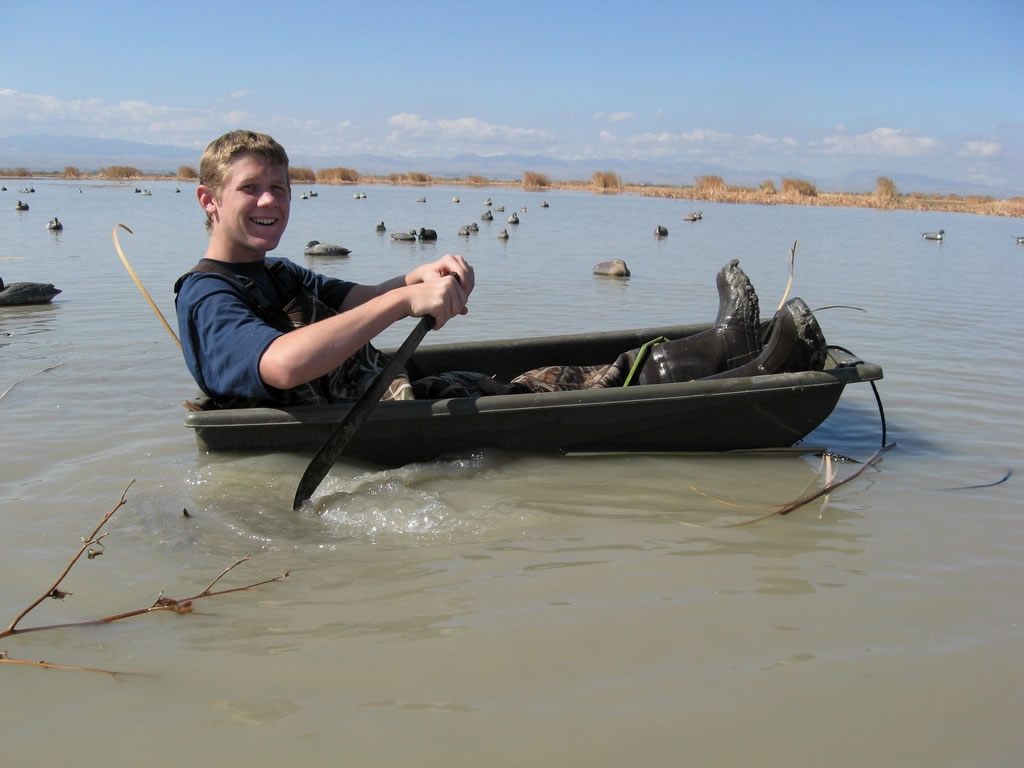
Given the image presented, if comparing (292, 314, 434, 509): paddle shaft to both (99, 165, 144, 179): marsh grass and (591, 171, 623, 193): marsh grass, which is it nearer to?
(591, 171, 623, 193): marsh grass

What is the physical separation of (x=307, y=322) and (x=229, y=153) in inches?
31.7

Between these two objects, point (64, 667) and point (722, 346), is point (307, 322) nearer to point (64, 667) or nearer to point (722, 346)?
point (64, 667)

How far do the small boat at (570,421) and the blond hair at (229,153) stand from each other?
3.13ft

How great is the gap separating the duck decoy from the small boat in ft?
20.8

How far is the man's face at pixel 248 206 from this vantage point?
357cm

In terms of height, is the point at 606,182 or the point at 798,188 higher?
the point at 606,182

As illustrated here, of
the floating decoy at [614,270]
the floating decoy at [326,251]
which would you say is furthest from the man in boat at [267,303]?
the floating decoy at [326,251]

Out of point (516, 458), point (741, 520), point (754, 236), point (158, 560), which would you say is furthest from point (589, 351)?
point (754, 236)

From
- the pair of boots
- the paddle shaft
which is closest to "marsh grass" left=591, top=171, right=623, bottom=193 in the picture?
the pair of boots

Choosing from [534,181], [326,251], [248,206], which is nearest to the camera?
[248,206]

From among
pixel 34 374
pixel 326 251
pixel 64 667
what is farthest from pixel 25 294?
pixel 64 667

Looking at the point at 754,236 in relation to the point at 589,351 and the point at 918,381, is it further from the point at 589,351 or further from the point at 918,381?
the point at 589,351

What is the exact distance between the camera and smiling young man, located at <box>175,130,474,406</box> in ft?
10.2

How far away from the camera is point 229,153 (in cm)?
360
